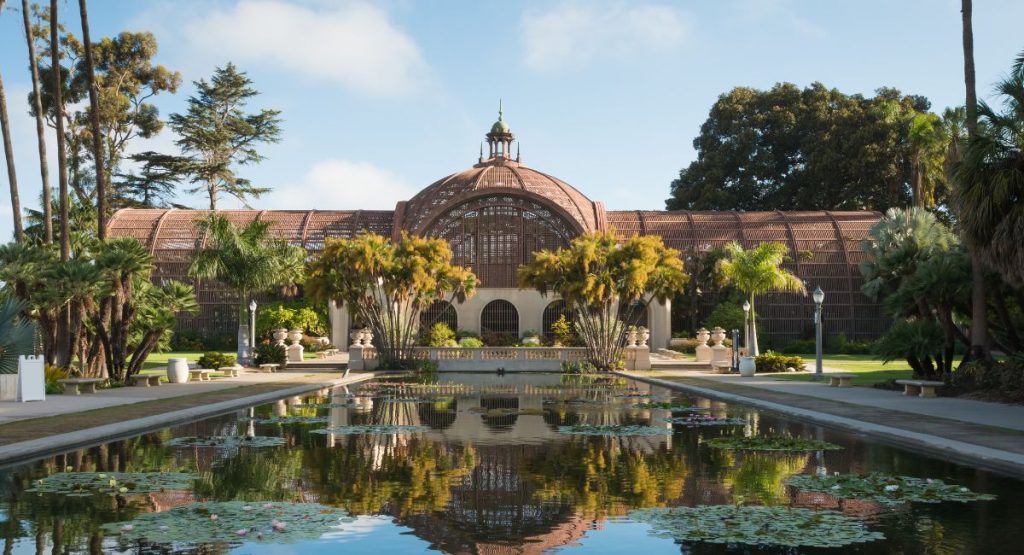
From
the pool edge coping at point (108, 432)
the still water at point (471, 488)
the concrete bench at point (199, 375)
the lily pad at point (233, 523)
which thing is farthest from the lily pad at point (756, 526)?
the concrete bench at point (199, 375)

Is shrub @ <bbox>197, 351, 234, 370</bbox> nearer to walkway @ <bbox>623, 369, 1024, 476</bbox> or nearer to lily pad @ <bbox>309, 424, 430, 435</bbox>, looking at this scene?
walkway @ <bbox>623, 369, 1024, 476</bbox>

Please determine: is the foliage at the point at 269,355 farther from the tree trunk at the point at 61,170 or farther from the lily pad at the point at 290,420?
the lily pad at the point at 290,420

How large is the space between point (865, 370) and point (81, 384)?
27083mm

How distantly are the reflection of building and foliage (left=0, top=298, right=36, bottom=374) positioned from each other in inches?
1161

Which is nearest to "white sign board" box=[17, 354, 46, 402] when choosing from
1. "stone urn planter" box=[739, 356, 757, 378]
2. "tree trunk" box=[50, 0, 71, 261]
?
"tree trunk" box=[50, 0, 71, 261]

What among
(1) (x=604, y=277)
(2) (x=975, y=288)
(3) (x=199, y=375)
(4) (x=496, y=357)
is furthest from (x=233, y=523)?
(4) (x=496, y=357)

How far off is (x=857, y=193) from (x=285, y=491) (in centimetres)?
6627

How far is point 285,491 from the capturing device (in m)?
10.3

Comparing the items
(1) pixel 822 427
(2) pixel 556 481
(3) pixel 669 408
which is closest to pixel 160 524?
(2) pixel 556 481

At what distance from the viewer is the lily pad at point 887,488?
9.94 metres

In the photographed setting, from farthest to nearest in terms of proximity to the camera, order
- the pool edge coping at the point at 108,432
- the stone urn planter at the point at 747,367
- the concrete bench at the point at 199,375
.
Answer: the stone urn planter at the point at 747,367 → the concrete bench at the point at 199,375 → the pool edge coping at the point at 108,432

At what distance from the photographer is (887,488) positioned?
10281 millimetres

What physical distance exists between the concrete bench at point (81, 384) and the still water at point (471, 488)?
28.2 ft

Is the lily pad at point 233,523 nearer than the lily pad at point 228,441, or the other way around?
the lily pad at point 233,523
